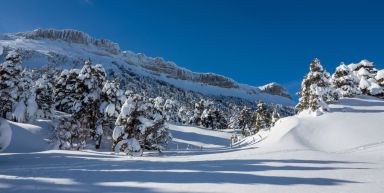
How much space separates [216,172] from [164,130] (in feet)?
85.2

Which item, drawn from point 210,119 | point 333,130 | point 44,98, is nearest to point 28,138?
Result: point 44,98

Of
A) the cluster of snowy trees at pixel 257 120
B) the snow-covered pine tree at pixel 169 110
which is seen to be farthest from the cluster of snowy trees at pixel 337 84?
the snow-covered pine tree at pixel 169 110

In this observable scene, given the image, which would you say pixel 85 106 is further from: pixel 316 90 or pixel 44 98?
pixel 316 90

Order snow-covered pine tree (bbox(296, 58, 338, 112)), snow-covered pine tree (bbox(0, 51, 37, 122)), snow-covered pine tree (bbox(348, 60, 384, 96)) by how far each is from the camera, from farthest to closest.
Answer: snow-covered pine tree (bbox(348, 60, 384, 96)) < snow-covered pine tree (bbox(0, 51, 37, 122)) < snow-covered pine tree (bbox(296, 58, 338, 112))

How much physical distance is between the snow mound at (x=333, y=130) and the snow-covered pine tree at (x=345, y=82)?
448 cm

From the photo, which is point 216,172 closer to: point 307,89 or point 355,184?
point 355,184

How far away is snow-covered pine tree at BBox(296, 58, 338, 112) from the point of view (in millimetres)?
39156

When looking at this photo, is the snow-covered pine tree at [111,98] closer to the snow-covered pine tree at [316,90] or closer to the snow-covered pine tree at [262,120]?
the snow-covered pine tree at [316,90]

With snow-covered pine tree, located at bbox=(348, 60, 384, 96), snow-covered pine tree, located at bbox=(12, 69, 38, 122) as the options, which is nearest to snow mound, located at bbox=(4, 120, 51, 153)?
snow-covered pine tree, located at bbox=(12, 69, 38, 122)

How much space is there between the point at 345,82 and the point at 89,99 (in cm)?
3169

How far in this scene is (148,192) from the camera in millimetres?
11461

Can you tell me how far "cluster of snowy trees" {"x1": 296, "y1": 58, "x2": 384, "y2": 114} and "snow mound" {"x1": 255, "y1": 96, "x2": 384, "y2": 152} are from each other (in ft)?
5.27

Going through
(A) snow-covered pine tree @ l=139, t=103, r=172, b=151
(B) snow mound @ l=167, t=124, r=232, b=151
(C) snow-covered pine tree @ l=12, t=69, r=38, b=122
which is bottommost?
(B) snow mound @ l=167, t=124, r=232, b=151

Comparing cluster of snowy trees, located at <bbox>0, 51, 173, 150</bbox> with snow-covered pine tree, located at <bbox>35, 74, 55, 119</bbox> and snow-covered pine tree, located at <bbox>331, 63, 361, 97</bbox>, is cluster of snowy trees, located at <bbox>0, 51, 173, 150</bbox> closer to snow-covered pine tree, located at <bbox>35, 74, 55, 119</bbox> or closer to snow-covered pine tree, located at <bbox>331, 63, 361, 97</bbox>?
snow-covered pine tree, located at <bbox>35, 74, 55, 119</bbox>
